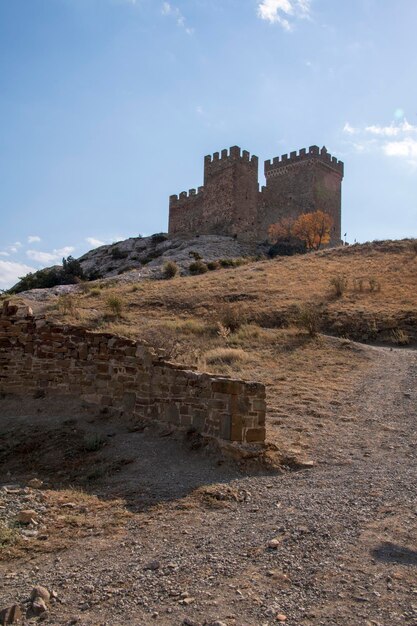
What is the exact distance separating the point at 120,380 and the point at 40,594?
5.54m

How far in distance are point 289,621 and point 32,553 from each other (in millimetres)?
2522

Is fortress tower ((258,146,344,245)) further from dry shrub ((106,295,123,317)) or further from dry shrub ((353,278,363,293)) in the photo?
dry shrub ((106,295,123,317))

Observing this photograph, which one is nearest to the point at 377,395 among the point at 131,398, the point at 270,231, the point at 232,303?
the point at 131,398

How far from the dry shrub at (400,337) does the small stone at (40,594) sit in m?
15.2

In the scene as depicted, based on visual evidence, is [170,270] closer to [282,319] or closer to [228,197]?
[282,319]

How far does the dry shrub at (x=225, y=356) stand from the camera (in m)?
14.8

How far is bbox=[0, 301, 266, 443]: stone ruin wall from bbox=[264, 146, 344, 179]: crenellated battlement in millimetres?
39241

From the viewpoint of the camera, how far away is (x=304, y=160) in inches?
1842

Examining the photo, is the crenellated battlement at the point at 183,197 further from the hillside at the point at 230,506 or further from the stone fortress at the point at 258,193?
the hillside at the point at 230,506

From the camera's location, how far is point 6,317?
1134cm

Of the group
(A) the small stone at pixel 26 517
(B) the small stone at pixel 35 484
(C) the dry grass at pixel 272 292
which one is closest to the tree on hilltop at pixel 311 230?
(C) the dry grass at pixel 272 292

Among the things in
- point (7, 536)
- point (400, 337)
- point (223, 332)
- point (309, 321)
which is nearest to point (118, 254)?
point (223, 332)

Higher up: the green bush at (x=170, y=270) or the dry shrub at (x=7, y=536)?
the green bush at (x=170, y=270)

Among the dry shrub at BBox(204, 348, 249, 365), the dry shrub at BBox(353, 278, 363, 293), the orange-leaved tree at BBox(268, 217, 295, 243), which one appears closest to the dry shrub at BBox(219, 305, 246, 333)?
the dry shrub at BBox(204, 348, 249, 365)
